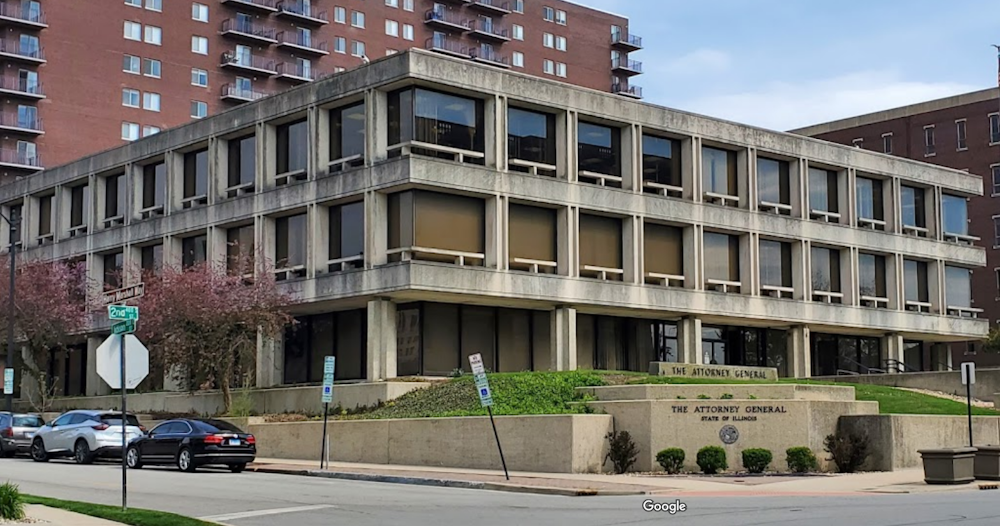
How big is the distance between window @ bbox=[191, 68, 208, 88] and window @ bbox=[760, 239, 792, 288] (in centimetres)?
5059

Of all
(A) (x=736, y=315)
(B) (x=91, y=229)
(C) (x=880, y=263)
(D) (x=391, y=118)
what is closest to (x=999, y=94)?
(C) (x=880, y=263)

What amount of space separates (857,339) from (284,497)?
42814 mm

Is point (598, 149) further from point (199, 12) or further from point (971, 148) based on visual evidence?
point (199, 12)

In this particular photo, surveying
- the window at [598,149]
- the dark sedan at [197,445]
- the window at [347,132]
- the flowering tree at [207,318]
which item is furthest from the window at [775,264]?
the dark sedan at [197,445]

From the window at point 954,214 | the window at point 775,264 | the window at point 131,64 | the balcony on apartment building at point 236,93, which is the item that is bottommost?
the window at point 775,264

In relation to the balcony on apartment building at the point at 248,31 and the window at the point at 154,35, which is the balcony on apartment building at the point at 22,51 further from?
the balcony on apartment building at the point at 248,31

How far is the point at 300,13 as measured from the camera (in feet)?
314

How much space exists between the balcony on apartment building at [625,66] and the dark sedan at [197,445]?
84766 millimetres

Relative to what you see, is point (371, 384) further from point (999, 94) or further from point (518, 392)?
point (999, 94)

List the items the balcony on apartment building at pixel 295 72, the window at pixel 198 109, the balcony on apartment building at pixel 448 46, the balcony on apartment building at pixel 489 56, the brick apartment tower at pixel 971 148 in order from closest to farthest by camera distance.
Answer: the brick apartment tower at pixel 971 148 < the window at pixel 198 109 < the balcony on apartment building at pixel 295 72 < the balcony on apartment building at pixel 448 46 < the balcony on apartment building at pixel 489 56

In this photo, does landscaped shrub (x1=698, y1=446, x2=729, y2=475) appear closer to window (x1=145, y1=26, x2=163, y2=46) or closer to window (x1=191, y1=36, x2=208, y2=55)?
window (x1=145, y1=26, x2=163, y2=46)

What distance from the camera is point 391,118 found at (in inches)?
1726

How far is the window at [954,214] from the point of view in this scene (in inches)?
2500

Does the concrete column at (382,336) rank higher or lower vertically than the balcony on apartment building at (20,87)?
lower
